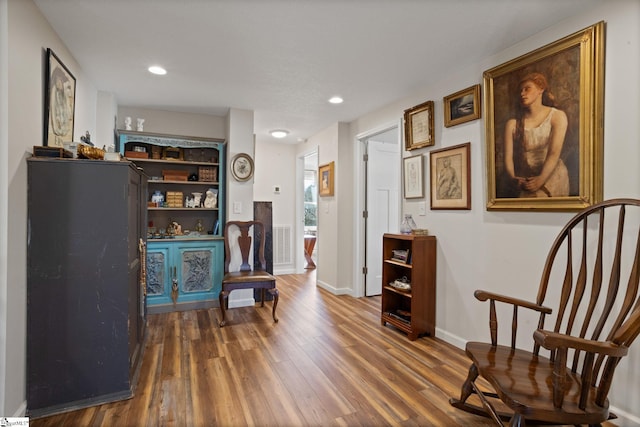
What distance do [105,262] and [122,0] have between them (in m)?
1.56

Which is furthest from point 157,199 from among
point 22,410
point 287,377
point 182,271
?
point 287,377

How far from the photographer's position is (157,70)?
278 cm

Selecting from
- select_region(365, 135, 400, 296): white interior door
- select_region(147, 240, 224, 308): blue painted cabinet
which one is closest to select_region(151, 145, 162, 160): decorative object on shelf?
select_region(147, 240, 224, 308): blue painted cabinet

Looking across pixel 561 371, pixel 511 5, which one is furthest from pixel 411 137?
pixel 561 371

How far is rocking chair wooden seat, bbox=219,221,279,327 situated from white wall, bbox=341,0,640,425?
171 cm

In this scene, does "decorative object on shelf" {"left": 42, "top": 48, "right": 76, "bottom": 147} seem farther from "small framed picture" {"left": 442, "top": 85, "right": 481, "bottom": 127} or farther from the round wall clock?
"small framed picture" {"left": 442, "top": 85, "right": 481, "bottom": 127}

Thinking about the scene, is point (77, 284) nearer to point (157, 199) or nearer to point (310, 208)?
point (157, 199)

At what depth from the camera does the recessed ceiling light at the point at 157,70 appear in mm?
2721

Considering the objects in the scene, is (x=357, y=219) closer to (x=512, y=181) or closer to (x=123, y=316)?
(x=512, y=181)

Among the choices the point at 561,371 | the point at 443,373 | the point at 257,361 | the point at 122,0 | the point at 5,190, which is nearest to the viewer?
the point at 561,371

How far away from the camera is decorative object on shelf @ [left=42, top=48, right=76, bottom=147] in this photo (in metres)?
2.05

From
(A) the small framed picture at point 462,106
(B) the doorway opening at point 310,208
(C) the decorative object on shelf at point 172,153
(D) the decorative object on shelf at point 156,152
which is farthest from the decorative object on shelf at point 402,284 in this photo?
(B) the doorway opening at point 310,208

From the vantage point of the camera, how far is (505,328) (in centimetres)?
239

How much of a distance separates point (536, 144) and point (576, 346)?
1.50 m
